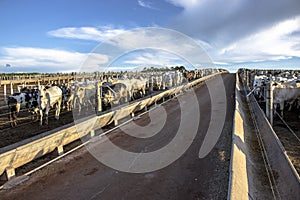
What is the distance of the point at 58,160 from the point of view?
22.7 feet

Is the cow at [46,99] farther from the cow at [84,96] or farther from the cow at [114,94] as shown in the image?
the cow at [114,94]

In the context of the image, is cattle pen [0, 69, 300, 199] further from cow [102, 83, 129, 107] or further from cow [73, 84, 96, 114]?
cow [73, 84, 96, 114]

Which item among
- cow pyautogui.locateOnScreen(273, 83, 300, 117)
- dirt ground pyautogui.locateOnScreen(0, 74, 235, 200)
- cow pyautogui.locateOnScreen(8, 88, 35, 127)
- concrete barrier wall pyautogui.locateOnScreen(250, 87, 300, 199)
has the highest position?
cow pyautogui.locateOnScreen(273, 83, 300, 117)

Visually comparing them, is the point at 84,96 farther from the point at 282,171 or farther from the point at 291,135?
the point at 282,171

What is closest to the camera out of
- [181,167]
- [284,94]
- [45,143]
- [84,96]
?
[181,167]

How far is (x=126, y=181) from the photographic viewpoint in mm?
5664

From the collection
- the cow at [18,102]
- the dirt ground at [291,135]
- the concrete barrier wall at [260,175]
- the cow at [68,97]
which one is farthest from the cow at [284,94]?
the cow at [18,102]

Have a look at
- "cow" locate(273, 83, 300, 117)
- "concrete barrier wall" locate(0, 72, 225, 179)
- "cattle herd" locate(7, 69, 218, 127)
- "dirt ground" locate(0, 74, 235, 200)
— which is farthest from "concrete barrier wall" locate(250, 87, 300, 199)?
"cattle herd" locate(7, 69, 218, 127)

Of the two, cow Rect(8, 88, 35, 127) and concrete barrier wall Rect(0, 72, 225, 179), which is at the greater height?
cow Rect(8, 88, 35, 127)

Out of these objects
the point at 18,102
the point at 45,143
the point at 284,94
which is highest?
the point at 284,94

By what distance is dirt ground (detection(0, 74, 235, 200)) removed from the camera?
507 centimetres

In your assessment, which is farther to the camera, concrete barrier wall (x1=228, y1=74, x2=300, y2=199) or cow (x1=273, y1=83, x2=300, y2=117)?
cow (x1=273, y1=83, x2=300, y2=117)

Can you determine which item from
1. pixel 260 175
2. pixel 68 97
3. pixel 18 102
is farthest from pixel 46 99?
pixel 260 175

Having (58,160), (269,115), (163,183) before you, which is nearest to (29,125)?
(58,160)
